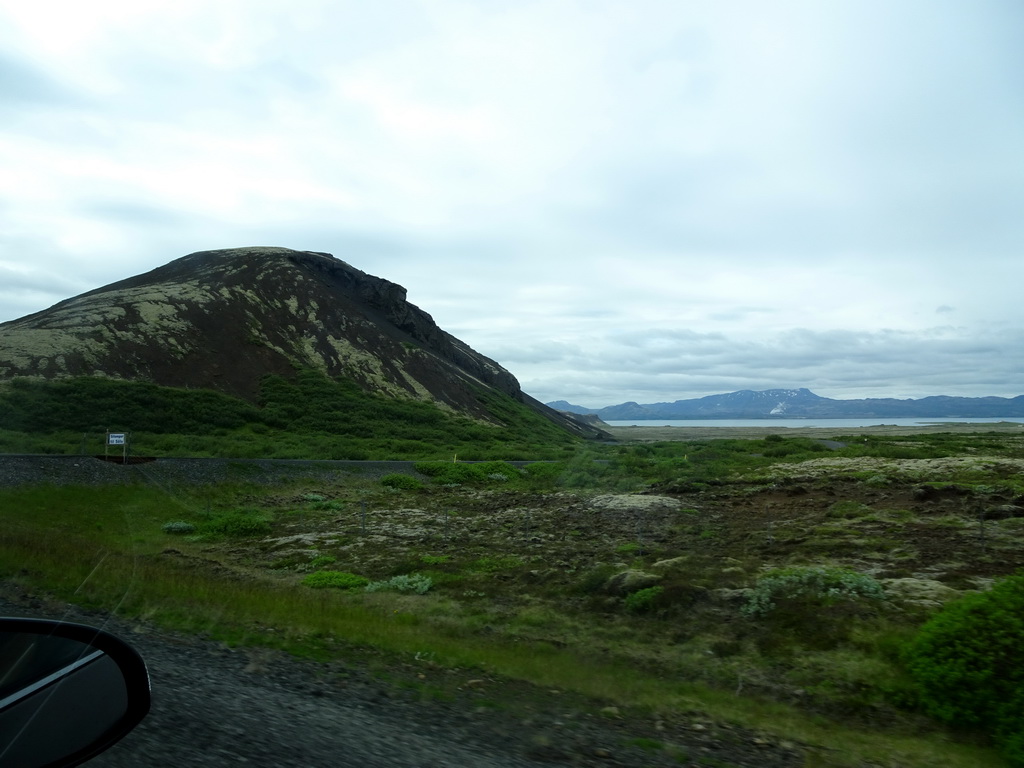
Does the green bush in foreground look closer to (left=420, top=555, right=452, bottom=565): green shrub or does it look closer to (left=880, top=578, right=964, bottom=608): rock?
(left=880, top=578, right=964, bottom=608): rock

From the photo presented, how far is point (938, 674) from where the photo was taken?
6902 millimetres

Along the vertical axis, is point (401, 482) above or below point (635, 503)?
below

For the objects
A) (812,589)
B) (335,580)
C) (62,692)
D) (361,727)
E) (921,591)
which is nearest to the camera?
(62,692)

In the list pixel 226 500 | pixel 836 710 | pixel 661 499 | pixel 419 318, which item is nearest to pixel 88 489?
pixel 226 500

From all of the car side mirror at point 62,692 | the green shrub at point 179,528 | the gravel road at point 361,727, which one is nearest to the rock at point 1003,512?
the gravel road at point 361,727

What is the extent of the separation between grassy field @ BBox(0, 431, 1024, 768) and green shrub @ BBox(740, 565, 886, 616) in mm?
66

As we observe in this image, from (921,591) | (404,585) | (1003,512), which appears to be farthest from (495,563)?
(1003,512)

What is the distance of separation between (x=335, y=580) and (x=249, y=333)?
72.2m

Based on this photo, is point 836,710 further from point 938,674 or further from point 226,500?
point 226,500

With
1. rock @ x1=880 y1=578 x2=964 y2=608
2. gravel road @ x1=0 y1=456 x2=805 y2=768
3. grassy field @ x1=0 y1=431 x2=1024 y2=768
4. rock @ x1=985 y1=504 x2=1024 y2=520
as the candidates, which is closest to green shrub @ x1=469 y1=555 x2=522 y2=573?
grassy field @ x1=0 y1=431 x2=1024 y2=768

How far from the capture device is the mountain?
6475 cm

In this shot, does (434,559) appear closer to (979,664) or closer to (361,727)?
(361,727)

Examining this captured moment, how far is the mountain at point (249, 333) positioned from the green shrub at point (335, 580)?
5324cm

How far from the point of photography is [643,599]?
1147cm
